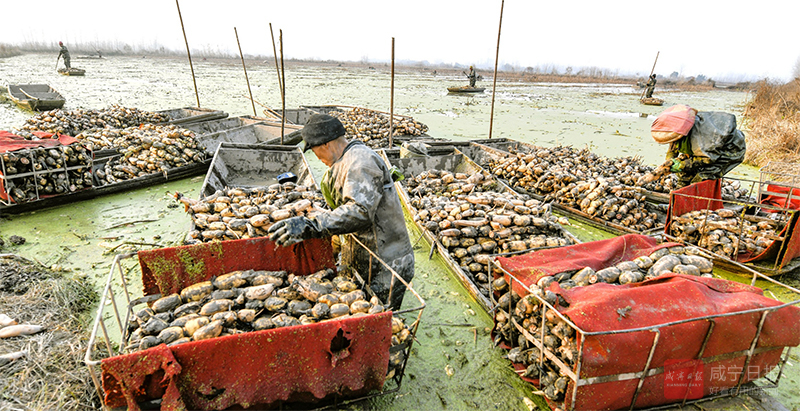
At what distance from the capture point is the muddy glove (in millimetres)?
2777

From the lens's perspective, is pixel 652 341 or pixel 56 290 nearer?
pixel 652 341

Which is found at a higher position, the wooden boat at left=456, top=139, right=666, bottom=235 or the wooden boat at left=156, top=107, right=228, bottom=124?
the wooden boat at left=156, top=107, right=228, bottom=124

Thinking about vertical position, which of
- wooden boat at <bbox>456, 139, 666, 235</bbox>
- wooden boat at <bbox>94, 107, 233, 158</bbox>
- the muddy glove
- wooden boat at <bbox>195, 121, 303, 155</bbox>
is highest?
the muddy glove

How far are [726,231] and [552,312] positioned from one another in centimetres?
449

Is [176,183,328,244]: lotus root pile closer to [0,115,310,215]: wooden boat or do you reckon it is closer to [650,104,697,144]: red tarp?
[0,115,310,215]: wooden boat

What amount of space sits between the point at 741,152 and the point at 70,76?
41822 mm

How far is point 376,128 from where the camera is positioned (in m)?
13.2

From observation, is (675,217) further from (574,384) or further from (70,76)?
(70,76)

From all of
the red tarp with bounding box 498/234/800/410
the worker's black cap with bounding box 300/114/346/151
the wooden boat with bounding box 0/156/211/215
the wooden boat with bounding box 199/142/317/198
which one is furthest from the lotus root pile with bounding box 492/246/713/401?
the wooden boat with bounding box 0/156/211/215

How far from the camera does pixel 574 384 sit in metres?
2.63

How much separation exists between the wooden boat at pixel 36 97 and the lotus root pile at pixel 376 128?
11197 millimetres

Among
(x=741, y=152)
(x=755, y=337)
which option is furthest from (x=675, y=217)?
(x=755, y=337)

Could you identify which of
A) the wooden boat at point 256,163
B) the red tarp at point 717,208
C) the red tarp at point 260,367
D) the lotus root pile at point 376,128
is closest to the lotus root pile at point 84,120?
the wooden boat at point 256,163

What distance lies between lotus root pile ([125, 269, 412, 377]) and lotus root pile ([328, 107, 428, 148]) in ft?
29.7
